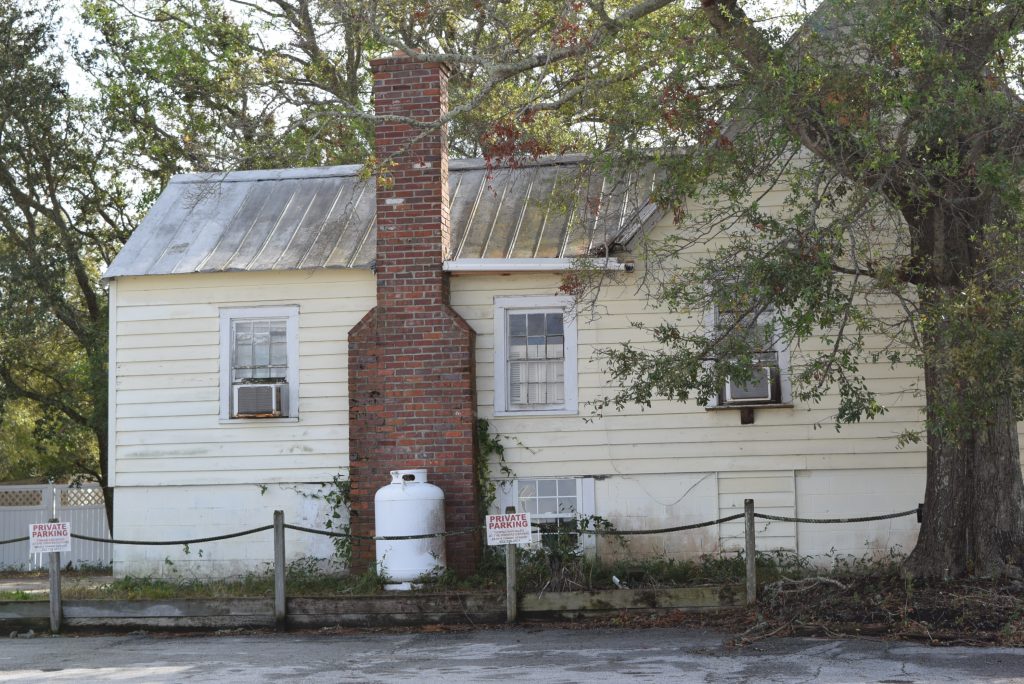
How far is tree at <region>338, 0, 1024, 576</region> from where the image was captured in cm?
964

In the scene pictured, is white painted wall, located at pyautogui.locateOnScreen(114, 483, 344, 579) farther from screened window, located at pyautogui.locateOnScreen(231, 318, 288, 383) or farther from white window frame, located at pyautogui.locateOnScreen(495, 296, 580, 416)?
white window frame, located at pyautogui.locateOnScreen(495, 296, 580, 416)

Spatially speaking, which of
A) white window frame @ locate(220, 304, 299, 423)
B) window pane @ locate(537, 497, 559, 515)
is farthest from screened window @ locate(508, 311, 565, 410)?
white window frame @ locate(220, 304, 299, 423)

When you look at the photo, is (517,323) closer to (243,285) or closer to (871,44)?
(243,285)

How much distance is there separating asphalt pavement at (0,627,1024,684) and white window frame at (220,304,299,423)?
3520 millimetres

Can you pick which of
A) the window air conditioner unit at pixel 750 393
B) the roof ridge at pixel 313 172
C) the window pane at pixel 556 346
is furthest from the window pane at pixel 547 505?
the roof ridge at pixel 313 172

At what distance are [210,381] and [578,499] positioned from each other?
15.1 feet

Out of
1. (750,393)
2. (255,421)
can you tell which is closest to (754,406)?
(750,393)

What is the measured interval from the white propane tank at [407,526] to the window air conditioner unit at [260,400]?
1939 mm

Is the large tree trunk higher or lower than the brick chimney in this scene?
lower

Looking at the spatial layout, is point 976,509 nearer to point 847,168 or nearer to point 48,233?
point 847,168

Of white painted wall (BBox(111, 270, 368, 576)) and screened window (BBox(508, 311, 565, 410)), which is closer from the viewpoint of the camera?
screened window (BBox(508, 311, 565, 410))

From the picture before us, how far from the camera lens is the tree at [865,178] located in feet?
31.6

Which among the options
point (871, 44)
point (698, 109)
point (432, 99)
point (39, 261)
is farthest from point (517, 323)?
point (39, 261)

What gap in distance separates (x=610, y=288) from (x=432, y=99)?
9.88 feet
